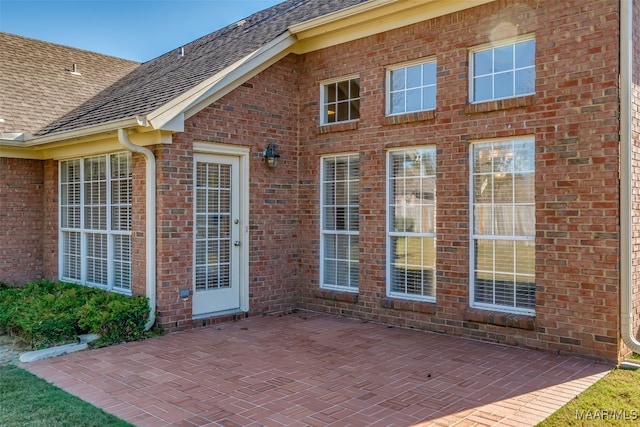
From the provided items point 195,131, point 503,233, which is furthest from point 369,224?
point 195,131

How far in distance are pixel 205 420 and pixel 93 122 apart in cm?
558

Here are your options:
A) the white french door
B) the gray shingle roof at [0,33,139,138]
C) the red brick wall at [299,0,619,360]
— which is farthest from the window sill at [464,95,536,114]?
the gray shingle roof at [0,33,139,138]

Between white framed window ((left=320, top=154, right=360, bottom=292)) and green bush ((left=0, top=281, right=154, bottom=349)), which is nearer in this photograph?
green bush ((left=0, top=281, right=154, bottom=349))

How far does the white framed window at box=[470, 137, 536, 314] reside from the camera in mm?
6492

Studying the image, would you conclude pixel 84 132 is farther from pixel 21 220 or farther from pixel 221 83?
pixel 21 220

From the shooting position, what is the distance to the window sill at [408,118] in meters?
7.34

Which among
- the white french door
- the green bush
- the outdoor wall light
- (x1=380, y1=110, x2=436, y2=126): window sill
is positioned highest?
(x1=380, y1=110, x2=436, y2=126): window sill

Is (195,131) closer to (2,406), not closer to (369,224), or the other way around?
(369,224)

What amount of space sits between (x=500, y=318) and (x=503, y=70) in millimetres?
3166

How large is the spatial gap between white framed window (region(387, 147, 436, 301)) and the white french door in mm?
2423

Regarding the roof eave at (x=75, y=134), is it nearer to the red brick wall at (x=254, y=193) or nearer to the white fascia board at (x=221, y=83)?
the white fascia board at (x=221, y=83)

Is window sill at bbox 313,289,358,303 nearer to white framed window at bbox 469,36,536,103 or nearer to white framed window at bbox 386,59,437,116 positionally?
white framed window at bbox 386,59,437,116

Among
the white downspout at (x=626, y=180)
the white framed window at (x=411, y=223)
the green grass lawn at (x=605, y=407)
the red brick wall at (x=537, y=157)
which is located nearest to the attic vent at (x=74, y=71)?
the red brick wall at (x=537, y=157)

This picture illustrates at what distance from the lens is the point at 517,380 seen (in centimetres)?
525
